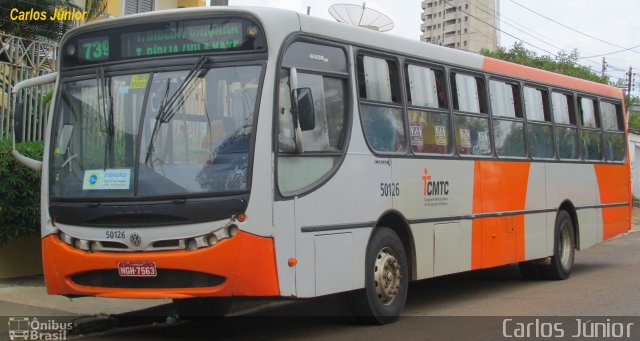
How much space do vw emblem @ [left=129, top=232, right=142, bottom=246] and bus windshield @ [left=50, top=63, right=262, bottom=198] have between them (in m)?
0.36

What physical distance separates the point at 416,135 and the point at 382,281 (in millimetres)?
1840

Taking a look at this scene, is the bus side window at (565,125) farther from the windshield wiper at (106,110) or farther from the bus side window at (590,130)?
the windshield wiper at (106,110)

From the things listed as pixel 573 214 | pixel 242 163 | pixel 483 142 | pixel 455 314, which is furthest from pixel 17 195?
pixel 573 214

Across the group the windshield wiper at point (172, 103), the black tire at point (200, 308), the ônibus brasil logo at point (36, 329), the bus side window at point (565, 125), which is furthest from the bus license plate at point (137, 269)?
the bus side window at point (565, 125)

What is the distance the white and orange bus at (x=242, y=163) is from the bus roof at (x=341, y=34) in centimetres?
2

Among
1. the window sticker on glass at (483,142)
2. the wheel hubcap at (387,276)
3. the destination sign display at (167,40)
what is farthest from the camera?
the window sticker on glass at (483,142)

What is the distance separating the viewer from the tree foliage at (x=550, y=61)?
41.2 metres

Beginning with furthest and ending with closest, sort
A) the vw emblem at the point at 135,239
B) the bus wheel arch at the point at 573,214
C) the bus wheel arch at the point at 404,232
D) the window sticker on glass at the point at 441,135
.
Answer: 1. the bus wheel arch at the point at 573,214
2. the window sticker on glass at the point at 441,135
3. the bus wheel arch at the point at 404,232
4. the vw emblem at the point at 135,239

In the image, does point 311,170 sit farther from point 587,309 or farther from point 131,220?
point 587,309

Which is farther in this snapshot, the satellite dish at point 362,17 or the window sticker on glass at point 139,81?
the satellite dish at point 362,17

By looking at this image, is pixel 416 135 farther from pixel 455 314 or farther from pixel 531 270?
pixel 531 270

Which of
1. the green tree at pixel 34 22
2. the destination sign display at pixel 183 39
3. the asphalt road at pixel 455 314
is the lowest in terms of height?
the asphalt road at pixel 455 314

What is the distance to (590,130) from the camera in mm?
13672

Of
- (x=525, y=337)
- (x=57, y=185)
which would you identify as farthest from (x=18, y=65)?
(x=525, y=337)
